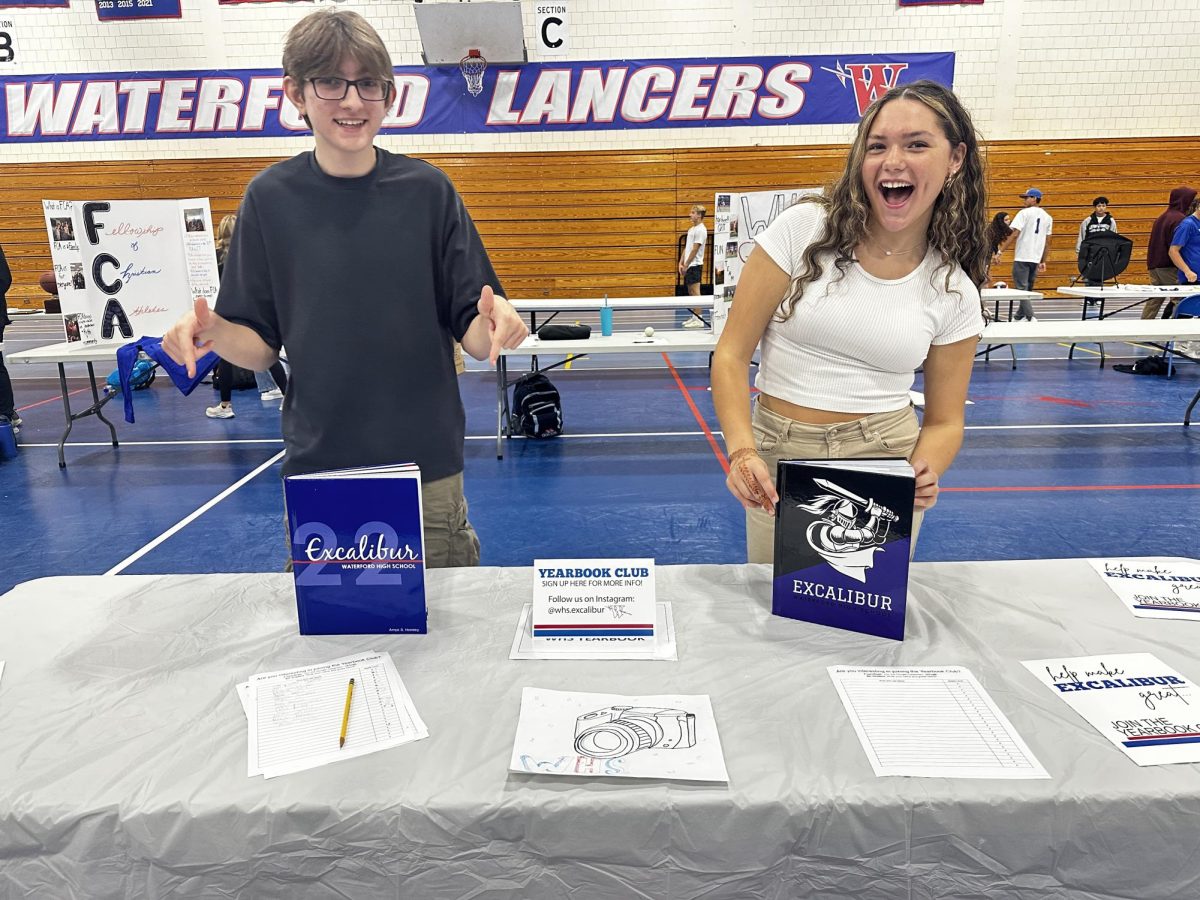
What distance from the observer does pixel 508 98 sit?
12000mm

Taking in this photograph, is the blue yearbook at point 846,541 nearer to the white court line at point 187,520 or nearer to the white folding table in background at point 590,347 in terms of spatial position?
the white court line at point 187,520

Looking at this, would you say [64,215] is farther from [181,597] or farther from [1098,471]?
[1098,471]

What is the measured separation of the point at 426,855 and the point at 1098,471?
480 cm

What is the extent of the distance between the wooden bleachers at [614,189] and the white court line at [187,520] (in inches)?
340

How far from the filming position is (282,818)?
0.89m

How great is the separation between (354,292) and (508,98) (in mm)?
11835

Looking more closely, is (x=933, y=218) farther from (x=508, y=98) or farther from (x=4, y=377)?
(x=508, y=98)

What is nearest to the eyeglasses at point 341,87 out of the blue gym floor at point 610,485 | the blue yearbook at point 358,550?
the blue yearbook at point 358,550

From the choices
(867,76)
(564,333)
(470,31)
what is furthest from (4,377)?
(867,76)

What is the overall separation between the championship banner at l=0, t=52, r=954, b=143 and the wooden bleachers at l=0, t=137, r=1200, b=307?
475 millimetres

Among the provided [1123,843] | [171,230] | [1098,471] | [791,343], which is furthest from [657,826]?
[171,230]

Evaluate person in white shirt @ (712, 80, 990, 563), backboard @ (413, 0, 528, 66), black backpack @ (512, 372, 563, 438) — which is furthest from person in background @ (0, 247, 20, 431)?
backboard @ (413, 0, 528, 66)

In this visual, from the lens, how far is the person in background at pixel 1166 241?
7.46 metres

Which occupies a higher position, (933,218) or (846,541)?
(933,218)
